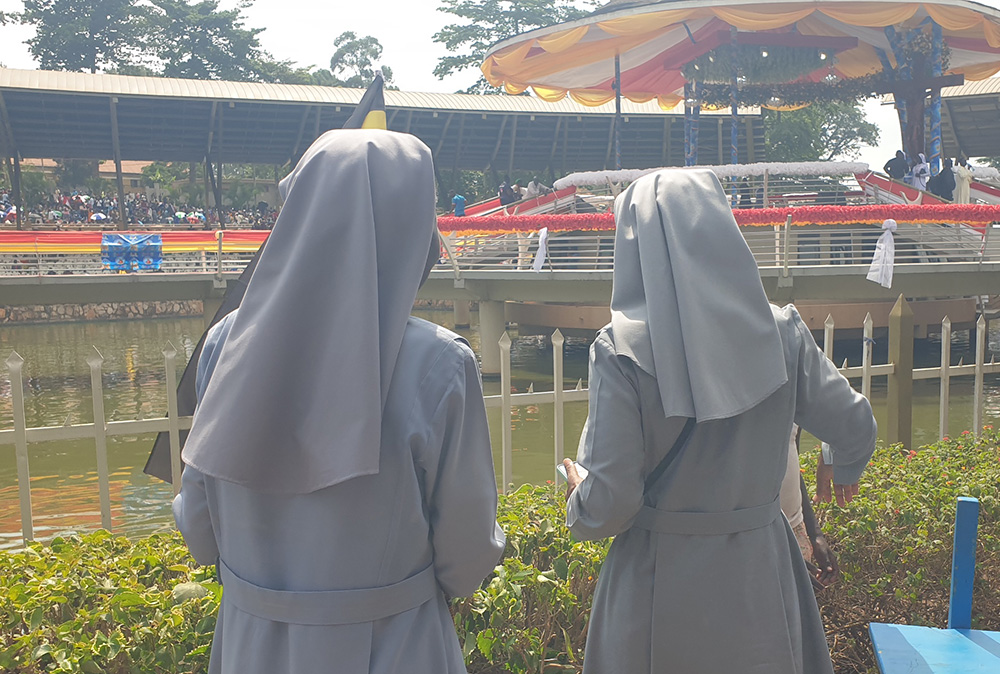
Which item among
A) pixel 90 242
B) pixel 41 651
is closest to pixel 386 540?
pixel 41 651

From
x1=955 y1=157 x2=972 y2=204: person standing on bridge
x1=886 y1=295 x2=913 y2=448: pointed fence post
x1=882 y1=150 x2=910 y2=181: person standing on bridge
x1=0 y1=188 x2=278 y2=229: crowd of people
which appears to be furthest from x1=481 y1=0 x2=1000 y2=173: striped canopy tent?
x1=886 y1=295 x2=913 y2=448: pointed fence post

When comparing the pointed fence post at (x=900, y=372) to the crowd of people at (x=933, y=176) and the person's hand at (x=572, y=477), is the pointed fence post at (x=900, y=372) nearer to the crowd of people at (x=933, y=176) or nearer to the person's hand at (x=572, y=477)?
the person's hand at (x=572, y=477)

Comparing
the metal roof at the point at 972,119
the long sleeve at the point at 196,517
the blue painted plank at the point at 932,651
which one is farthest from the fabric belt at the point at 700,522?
the metal roof at the point at 972,119

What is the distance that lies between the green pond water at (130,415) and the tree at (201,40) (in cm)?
1997

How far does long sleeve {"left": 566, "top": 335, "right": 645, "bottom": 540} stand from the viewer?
1.90 metres

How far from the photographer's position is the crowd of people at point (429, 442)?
1468mm

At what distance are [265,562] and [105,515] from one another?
2219 millimetres

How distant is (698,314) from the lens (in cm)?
188

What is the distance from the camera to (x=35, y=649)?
2.29 m

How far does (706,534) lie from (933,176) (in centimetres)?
1760

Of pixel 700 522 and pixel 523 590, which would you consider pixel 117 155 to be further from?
pixel 700 522

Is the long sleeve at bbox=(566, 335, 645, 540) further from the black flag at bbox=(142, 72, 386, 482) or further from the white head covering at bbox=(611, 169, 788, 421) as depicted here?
the black flag at bbox=(142, 72, 386, 482)

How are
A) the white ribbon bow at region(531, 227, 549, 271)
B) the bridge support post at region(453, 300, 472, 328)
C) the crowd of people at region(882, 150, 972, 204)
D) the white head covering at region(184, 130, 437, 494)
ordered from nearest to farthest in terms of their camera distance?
the white head covering at region(184, 130, 437, 494), the white ribbon bow at region(531, 227, 549, 271), the crowd of people at region(882, 150, 972, 204), the bridge support post at region(453, 300, 472, 328)

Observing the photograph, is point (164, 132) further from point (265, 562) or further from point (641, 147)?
point (265, 562)
